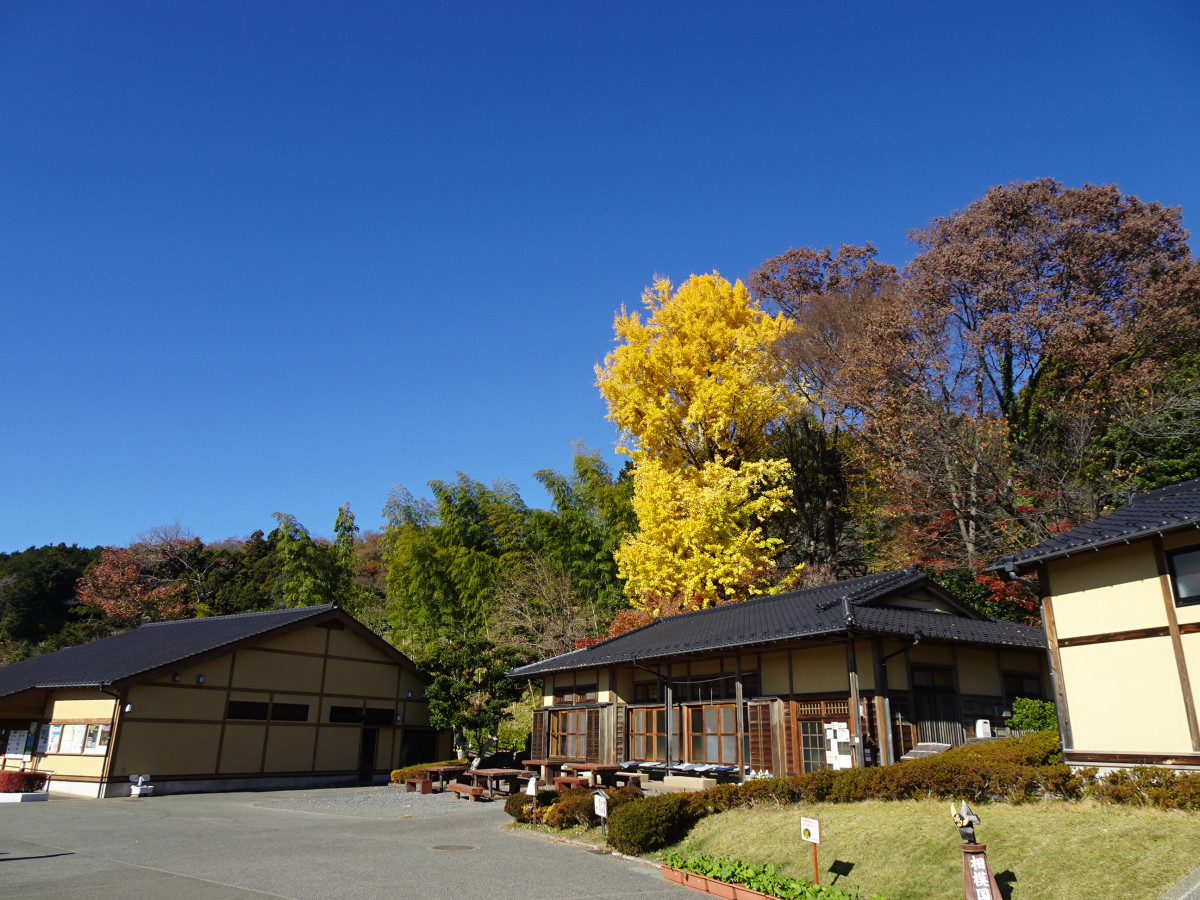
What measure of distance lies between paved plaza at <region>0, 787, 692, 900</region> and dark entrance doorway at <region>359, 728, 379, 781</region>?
27.8 feet

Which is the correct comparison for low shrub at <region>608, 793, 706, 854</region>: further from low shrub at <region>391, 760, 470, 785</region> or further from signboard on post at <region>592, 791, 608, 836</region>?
low shrub at <region>391, 760, 470, 785</region>

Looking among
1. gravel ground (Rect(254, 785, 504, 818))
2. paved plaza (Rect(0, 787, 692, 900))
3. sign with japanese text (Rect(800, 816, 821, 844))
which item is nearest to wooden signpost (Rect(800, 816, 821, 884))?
sign with japanese text (Rect(800, 816, 821, 844))

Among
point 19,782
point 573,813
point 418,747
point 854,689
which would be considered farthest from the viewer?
point 418,747

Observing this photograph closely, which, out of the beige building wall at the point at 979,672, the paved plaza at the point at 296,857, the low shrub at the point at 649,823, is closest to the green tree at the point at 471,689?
the paved plaza at the point at 296,857

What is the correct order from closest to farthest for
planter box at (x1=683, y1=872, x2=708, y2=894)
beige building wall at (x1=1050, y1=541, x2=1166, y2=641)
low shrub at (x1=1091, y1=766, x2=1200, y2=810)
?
low shrub at (x1=1091, y1=766, x2=1200, y2=810)
planter box at (x1=683, y1=872, x2=708, y2=894)
beige building wall at (x1=1050, y1=541, x2=1166, y2=641)

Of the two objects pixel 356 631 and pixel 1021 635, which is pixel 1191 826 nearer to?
pixel 1021 635

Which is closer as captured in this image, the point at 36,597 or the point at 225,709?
the point at 225,709

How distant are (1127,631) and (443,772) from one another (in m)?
15.6

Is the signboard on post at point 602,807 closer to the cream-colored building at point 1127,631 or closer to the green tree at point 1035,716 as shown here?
the cream-colored building at point 1127,631

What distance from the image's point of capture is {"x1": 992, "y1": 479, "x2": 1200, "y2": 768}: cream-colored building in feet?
31.2

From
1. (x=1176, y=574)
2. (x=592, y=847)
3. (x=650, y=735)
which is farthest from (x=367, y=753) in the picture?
(x=1176, y=574)

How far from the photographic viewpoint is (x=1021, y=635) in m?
16.1

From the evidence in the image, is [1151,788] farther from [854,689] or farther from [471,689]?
[471,689]

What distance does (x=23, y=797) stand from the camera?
60.1 feet
